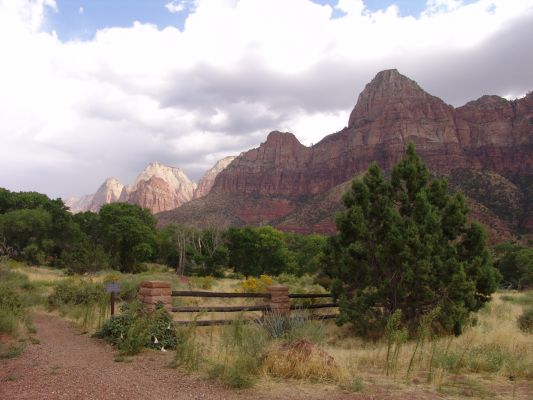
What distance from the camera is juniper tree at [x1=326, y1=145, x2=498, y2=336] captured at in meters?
10.9

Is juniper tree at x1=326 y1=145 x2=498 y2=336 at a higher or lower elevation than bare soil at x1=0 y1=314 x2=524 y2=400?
higher

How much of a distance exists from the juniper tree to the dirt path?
524cm

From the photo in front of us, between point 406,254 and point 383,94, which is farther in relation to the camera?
point 383,94

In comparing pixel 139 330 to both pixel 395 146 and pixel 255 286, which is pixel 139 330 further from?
pixel 395 146

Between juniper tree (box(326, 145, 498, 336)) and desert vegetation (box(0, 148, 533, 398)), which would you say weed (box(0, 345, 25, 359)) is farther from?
juniper tree (box(326, 145, 498, 336))

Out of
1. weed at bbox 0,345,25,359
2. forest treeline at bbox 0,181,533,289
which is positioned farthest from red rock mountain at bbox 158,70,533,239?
weed at bbox 0,345,25,359

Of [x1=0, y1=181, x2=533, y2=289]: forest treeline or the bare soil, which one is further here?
[x1=0, y1=181, x2=533, y2=289]: forest treeline

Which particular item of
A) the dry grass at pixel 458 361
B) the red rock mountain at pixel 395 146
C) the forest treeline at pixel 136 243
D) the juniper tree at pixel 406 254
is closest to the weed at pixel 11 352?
the dry grass at pixel 458 361

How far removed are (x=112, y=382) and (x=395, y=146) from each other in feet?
539

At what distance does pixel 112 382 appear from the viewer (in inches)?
262

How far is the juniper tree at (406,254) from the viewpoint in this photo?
1093 cm

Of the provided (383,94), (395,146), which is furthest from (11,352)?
(383,94)

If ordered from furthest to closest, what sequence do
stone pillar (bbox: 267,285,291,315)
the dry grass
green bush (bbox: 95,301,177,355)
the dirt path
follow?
stone pillar (bbox: 267,285,291,315)
green bush (bbox: 95,301,177,355)
the dry grass
the dirt path

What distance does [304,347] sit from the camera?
705cm
